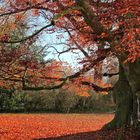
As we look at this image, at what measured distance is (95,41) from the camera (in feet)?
52.8

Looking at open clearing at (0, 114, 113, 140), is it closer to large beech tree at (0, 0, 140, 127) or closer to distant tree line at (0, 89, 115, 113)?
large beech tree at (0, 0, 140, 127)

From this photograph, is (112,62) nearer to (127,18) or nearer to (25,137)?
(25,137)

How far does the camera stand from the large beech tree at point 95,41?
42.8ft

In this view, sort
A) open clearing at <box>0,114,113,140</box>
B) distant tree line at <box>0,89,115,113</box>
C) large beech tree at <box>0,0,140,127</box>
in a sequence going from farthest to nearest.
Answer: distant tree line at <box>0,89,115,113</box> < open clearing at <box>0,114,113,140</box> < large beech tree at <box>0,0,140,127</box>

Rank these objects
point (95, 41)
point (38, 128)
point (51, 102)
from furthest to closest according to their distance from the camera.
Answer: point (51, 102)
point (38, 128)
point (95, 41)

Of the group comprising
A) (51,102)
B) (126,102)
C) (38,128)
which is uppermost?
(126,102)

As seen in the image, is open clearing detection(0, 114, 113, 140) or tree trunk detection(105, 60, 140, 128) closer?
tree trunk detection(105, 60, 140, 128)

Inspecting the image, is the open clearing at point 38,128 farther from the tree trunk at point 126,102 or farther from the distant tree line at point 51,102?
the distant tree line at point 51,102

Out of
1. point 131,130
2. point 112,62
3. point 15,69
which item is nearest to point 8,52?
point 15,69

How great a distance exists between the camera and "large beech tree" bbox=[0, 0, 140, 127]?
13.0 m

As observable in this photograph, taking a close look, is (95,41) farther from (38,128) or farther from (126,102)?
(38,128)

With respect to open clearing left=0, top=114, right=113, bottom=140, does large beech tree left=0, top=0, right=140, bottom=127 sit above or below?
above

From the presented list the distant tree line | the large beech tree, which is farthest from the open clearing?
the distant tree line

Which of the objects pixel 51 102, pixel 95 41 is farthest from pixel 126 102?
pixel 51 102
